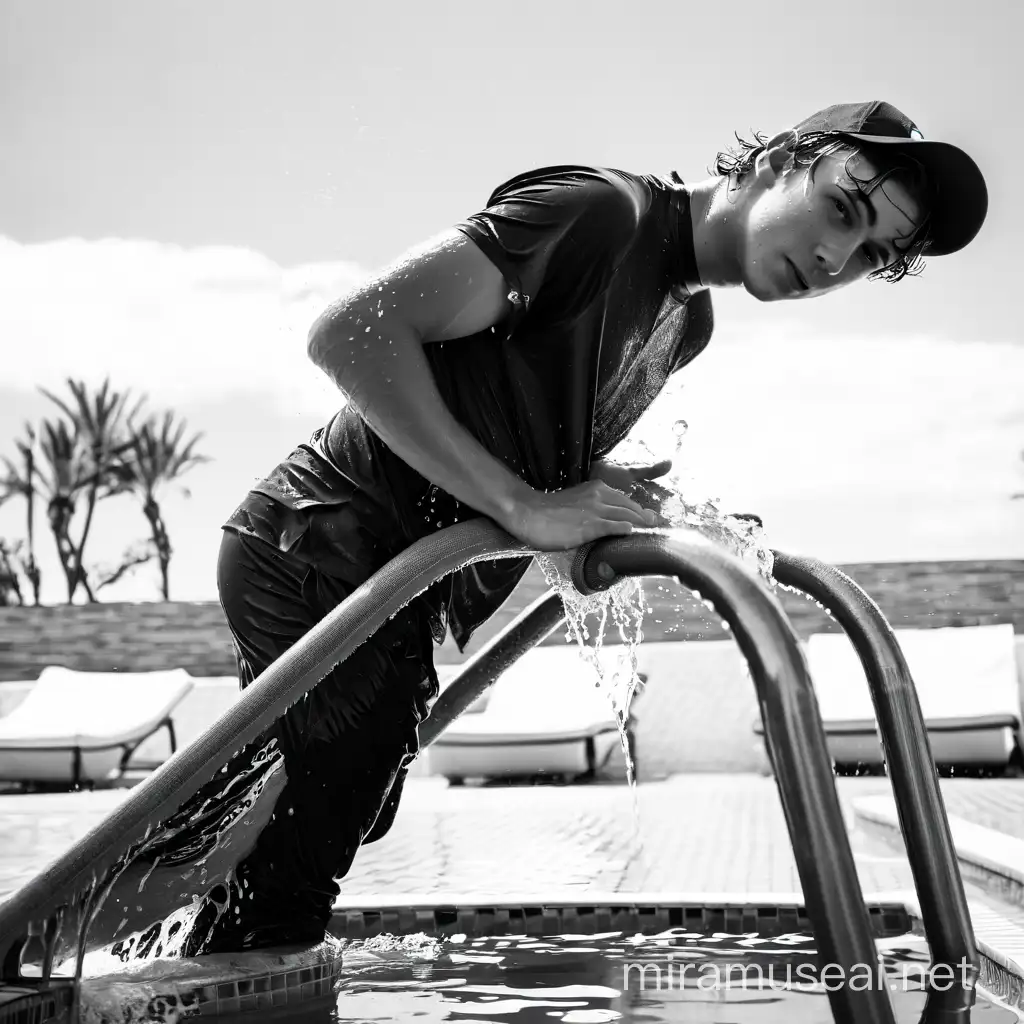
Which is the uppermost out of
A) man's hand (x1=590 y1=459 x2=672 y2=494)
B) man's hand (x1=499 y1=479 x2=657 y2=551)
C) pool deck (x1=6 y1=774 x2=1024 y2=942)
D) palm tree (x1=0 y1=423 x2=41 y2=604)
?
palm tree (x1=0 y1=423 x2=41 y2=604)

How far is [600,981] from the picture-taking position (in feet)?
6.27

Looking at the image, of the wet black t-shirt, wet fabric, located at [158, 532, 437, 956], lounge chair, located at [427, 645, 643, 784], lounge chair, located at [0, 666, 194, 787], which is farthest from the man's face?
lounge chair, located at [0, 666, 194, 787]

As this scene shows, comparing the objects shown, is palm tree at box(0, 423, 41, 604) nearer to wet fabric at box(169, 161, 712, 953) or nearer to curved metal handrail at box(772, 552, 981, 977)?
wet fabric at box(169, 161, 712, 953)

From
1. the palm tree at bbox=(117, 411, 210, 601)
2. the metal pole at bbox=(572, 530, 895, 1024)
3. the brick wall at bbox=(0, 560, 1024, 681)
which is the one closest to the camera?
the metal pole at bbox=(572, 530, 895, 1024)

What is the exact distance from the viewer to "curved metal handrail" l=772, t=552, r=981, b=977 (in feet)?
4.82

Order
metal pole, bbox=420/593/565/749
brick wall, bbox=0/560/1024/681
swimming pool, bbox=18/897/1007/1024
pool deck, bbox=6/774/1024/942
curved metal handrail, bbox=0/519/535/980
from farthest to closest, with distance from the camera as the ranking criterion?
brick wall, bbox=0/560/1024/681, pool deck, bbox=6/774/1024/942, metal pole, bbox=420/593/565/749, swimming pool, bbox=18/897/1007/1024, curved metal handrail, bbox=0/519/535/980

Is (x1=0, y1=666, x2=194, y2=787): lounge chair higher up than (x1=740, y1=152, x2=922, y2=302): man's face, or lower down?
lower down

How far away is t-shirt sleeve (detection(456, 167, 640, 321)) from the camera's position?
1351 mm

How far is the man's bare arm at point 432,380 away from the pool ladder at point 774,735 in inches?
1.7

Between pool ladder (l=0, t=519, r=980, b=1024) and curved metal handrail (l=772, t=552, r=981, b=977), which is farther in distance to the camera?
curved metal handrail (l=772, t=552, r=981, b=977)

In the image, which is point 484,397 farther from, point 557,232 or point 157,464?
point 157,464

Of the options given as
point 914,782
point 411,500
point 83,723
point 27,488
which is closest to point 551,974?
point 914,782

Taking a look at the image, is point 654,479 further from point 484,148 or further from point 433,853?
point 484,148

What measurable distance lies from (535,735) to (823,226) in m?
5.58
